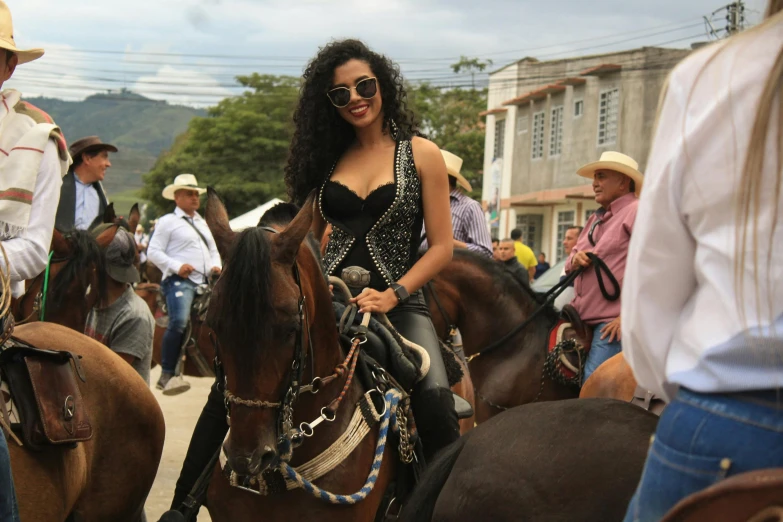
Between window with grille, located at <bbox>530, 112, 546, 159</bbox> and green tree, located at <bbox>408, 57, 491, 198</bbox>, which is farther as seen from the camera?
green tree, located at <bbox>408, 57, 491, 198</bbox>

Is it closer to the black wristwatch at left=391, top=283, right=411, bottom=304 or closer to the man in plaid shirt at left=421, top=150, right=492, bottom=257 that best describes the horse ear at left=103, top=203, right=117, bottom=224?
the man in plaid shirt at left=421, top=150, right=492, bottom=257

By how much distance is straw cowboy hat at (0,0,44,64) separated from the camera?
359cm

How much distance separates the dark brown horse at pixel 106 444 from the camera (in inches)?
156

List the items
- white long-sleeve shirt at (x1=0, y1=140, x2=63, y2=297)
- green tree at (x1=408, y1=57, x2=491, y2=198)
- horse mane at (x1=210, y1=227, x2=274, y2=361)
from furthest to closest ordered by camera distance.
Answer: green tree at (x1=408, y1=57, x2=491, y2=198), white long-sleeve shirt at (x1=0, y1=140, x2=63, y2=297), horse mane at (x1=210, y1=227, x2=274, y2=361)

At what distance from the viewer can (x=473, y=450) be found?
2805mm

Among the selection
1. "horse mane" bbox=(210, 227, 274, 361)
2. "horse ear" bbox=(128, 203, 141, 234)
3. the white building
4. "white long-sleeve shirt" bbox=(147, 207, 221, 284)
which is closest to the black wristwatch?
"horse mane" bbox=(210, 227, 274, 361)

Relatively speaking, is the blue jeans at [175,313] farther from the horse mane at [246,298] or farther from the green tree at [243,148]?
the green tree at [243,148]

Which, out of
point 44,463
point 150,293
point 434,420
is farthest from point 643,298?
point 150,293

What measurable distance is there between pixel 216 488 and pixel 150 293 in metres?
8.31

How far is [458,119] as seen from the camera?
170 ft

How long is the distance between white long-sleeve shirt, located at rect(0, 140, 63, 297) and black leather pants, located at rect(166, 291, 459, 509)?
2.70 ft

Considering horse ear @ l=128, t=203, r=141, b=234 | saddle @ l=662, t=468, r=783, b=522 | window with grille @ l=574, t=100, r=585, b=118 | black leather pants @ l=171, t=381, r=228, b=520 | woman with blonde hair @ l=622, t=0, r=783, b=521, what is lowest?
window with grille @ l=574, t=100, r=585, b=118

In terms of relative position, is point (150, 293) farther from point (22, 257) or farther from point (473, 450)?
point (473, 450)

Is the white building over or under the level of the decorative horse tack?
under
